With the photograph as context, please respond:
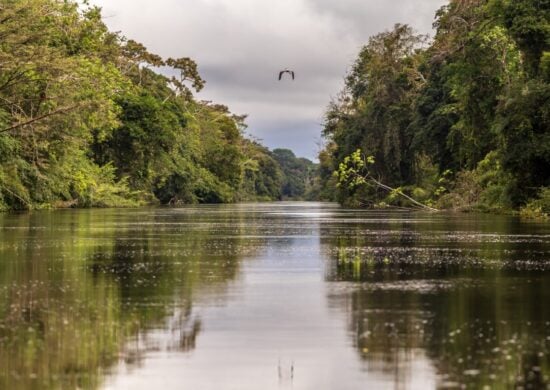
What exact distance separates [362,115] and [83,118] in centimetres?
3613

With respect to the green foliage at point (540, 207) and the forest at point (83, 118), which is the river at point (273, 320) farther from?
the forest at point (83, 118)

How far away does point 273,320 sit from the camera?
9.54 m

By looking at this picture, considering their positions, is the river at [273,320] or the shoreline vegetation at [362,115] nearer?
the river at [273,320]

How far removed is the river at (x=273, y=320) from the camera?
6.88 metres

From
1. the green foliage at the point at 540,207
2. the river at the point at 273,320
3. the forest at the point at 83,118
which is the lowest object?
the river at the point at 273,320

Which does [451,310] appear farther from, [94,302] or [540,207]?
[540,207]

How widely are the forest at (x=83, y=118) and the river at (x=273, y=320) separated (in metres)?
27.0

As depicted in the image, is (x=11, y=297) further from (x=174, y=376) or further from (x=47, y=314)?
(x=174, y=376)

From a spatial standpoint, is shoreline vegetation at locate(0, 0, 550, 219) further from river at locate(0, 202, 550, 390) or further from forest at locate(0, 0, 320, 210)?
river at locate(0, 202, 550, 390)

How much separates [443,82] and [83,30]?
24273 mm

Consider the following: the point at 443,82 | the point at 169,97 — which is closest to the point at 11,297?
the point at 443,82

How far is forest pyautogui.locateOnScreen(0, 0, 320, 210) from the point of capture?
44.0 metres

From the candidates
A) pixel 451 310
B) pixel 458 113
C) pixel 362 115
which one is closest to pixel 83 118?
pixel 458 113

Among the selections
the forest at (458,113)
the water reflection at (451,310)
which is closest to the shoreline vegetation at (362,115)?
the forest at (458,113)
